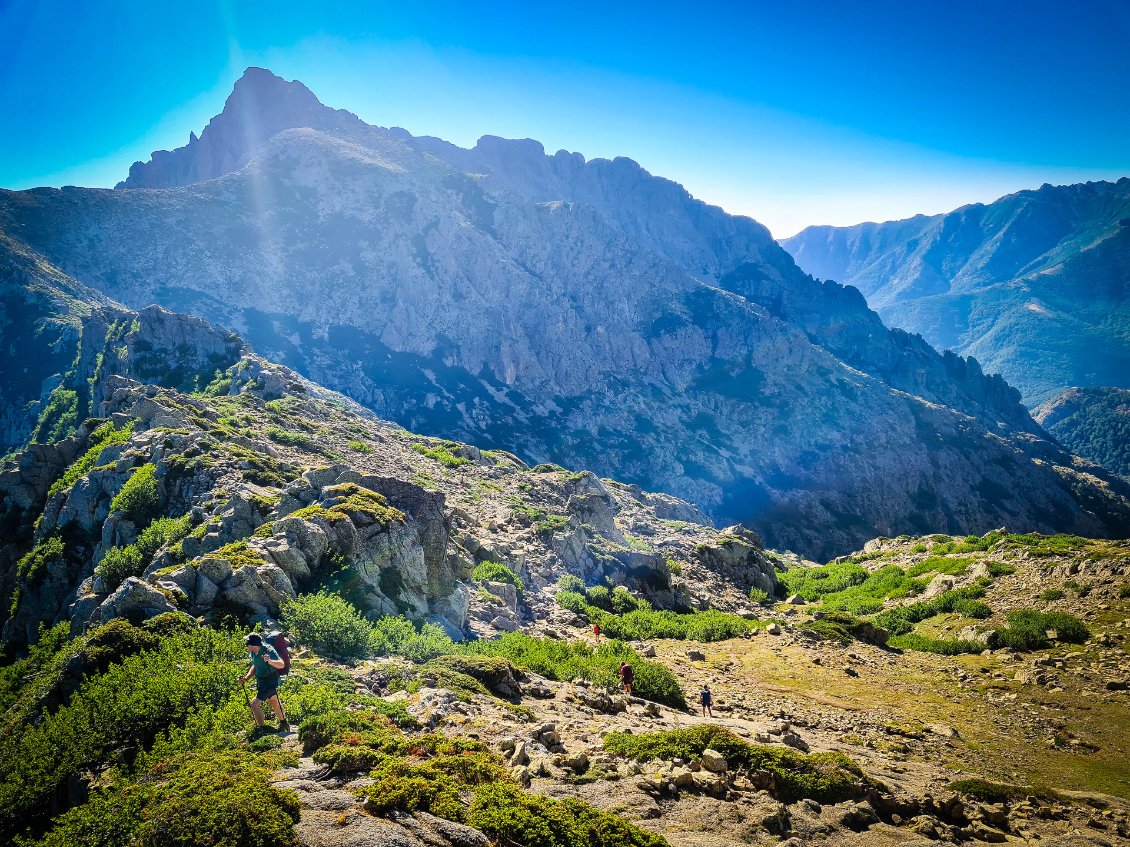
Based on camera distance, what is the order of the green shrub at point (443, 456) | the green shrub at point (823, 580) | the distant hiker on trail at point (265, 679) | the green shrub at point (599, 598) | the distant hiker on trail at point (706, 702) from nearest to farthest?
the distant hiker on trail at point (265, 679), the distant hiker on trail at point (706, 702), the green shrub at point (599, 598), the green shrub at point (823, 580), the green shrub at point (443, 456)

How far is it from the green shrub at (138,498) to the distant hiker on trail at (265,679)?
17.4 metres

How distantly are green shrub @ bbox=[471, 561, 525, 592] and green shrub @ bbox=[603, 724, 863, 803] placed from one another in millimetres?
16591

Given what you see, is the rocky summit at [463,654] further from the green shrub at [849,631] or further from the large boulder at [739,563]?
the large boulder at [739,563]

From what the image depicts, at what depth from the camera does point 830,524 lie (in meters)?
131

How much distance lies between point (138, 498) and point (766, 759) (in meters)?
25.7

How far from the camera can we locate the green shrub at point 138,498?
76.5ft

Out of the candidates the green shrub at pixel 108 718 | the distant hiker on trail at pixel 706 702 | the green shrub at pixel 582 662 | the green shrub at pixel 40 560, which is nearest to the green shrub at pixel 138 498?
the green shrub at pixel 40 560

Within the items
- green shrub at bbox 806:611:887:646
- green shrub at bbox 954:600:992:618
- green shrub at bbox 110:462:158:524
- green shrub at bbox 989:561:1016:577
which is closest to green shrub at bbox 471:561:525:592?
green shrub at bbox 110:462:158:524

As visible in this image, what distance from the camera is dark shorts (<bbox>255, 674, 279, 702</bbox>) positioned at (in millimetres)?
10250

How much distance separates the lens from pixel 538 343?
498 ft

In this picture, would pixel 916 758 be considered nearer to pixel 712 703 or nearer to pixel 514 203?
pixel 712 703

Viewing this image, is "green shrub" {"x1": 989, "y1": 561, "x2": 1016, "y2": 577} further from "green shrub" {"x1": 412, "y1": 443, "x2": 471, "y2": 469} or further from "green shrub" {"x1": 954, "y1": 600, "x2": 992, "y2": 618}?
"green shrub" {"x1": 412, "y1": 443, "x2": 471, "y2": 469}

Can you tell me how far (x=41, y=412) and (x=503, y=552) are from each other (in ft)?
237

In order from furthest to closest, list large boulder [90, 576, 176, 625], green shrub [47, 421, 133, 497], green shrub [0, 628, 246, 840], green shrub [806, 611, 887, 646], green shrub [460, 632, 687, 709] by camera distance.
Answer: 1. green shrub [47, 421, 133, 497]
2. green shrub [806, 611, 887, 646]
3. green shrub [460, 632, 687, 709]
4. large boulder [90, 576, 176, 625]
5. green shrub [0, 628, 246, 840]
